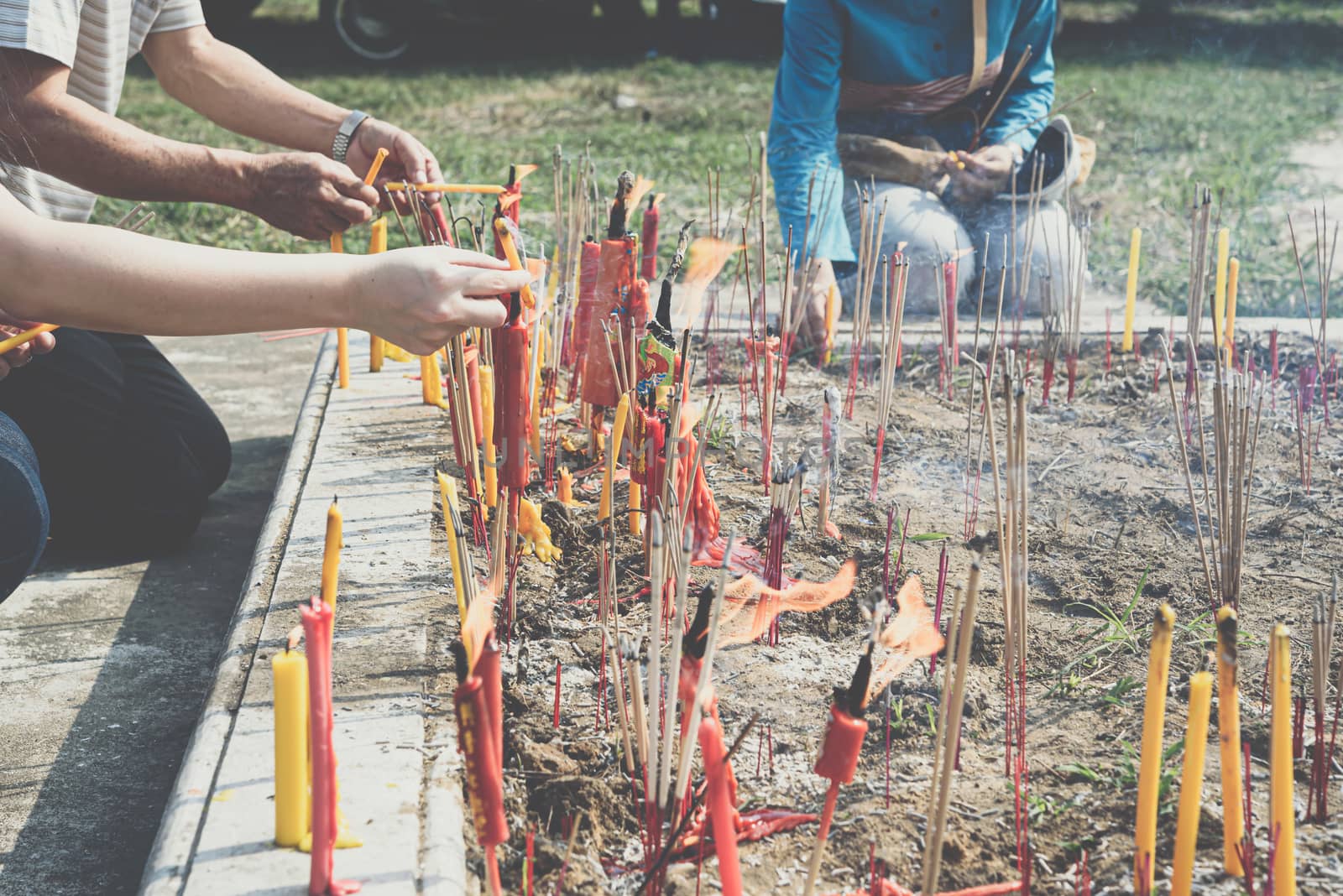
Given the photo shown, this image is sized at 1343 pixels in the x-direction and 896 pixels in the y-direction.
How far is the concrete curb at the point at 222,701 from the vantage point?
4.65 ft

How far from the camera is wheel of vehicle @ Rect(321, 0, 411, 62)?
31.1 ft

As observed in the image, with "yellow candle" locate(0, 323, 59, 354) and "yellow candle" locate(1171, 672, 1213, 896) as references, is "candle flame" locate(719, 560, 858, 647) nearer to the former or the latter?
"yellow candle" locate(1171, 672, 1213, 896)

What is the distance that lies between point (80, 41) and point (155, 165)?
410 mm

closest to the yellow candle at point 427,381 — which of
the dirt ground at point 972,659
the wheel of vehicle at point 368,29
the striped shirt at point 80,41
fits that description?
the dirt ground at point 972,659

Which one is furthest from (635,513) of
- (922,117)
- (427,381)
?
(922,117)

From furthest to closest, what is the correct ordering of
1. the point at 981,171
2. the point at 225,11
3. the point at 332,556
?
the point at 225,11
the point at 981,171
the point at 332,556

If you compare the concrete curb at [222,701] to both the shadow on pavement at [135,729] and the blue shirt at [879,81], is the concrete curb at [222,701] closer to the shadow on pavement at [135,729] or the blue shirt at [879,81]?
the shadow on pavement at [135,729]

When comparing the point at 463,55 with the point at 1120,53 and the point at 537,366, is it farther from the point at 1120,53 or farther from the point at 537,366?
the point at 537,366

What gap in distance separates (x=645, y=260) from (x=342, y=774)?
129 cm

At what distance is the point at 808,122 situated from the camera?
12.0ft

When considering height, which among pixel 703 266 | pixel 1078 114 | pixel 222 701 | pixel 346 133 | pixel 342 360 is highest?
pixel 1078 114

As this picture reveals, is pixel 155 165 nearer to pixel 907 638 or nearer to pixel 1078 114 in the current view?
pixel 907 638

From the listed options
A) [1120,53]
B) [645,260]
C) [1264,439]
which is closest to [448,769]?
[645,260]

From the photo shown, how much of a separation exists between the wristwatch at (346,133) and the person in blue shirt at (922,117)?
128 centimetres
